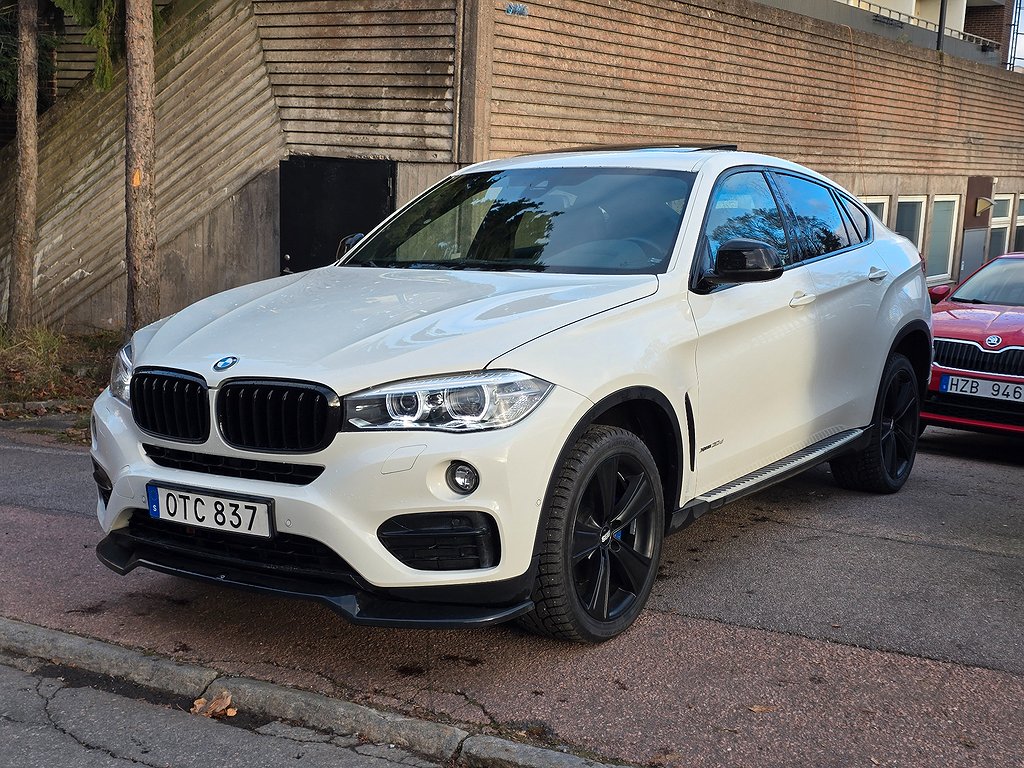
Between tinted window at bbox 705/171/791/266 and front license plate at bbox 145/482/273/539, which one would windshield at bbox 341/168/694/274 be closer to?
tinted window at bbox 705/171/791/266

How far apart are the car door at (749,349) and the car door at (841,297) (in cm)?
16

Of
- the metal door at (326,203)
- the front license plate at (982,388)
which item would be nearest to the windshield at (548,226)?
the front license plate at (982,388)

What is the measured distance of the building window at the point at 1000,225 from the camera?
2512 centimetres

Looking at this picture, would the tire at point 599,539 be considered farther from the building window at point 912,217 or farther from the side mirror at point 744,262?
the building window at point 912,217

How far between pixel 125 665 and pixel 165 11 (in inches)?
400

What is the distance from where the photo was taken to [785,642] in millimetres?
4355

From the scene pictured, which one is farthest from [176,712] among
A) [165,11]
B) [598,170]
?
[165,11]

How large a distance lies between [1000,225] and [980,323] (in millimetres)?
18683

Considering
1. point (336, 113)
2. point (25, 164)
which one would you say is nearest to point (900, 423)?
point (336, 113)

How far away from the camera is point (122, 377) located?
14.5 feet

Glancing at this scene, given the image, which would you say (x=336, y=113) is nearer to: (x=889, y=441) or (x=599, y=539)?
(x=889, y=441)

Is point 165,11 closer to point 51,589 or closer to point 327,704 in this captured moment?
point 51,589

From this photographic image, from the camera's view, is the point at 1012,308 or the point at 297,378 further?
the point at 1012,308

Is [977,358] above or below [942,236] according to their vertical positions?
below
